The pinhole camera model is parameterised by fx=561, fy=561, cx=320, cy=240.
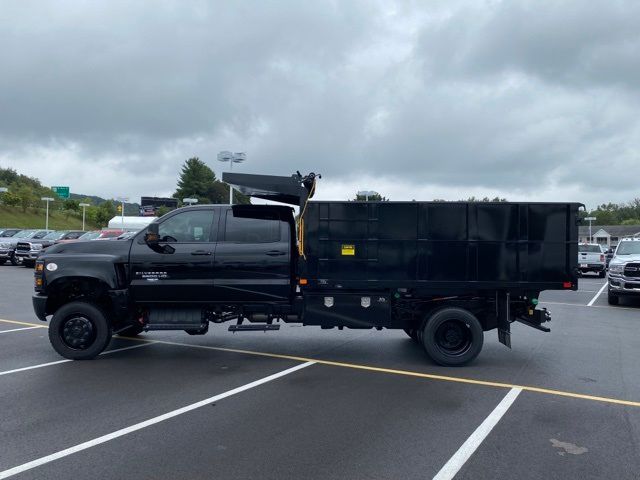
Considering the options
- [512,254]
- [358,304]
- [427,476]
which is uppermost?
[512,254]

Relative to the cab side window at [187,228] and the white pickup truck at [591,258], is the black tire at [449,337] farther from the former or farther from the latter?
the white pickup truck at [591,258]

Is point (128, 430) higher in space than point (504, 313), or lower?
lower

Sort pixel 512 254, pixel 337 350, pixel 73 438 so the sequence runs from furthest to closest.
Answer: pixel 337 350 < pixel 512 254 < pixel 73 438

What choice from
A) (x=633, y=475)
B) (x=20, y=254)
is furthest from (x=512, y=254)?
(x=20, y=254)

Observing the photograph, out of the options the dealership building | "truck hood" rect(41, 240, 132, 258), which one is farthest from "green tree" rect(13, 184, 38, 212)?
the dealership building

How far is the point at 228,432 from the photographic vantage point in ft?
16.5

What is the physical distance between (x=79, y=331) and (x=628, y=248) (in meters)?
15.8

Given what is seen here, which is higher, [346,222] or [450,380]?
[346,222]

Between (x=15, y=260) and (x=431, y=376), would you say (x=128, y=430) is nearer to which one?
(x=431, y=376)

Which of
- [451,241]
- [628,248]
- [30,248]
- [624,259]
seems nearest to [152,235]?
[451,241]

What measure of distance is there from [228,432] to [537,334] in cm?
729

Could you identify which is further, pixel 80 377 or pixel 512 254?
A: pixel 512 254

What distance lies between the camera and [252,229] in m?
8.23

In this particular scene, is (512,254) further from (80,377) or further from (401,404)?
(80,377)
